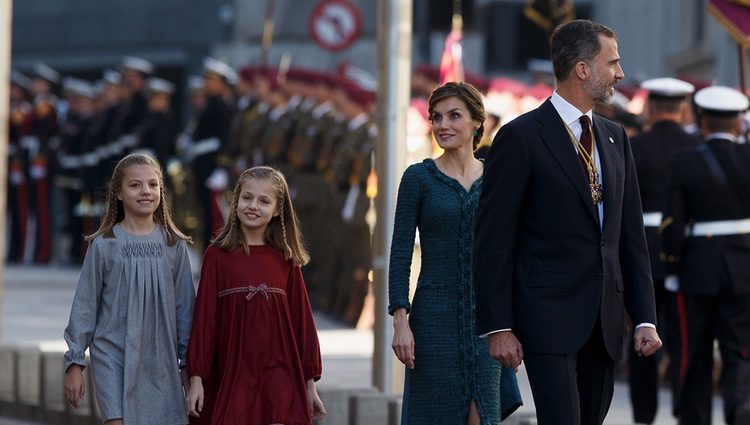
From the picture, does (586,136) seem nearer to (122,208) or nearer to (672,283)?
(122,208)

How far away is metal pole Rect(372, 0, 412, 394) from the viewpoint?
1091 centimetres

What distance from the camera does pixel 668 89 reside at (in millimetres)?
11648

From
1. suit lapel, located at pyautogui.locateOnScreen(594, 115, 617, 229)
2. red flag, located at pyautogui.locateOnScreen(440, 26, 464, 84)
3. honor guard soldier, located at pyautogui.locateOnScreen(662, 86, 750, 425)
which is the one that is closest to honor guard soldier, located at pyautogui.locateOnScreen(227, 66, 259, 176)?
red flag, located at pyautogui.locateOnScreen(440, 26, 464, 84)

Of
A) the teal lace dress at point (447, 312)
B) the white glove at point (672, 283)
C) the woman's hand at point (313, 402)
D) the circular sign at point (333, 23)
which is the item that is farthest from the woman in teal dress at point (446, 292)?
the circular sign at point (333, 23)

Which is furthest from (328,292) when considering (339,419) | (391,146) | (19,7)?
(19,7)

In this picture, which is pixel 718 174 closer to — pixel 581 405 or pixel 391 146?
pixel 391 146

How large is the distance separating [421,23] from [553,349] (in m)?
20.6

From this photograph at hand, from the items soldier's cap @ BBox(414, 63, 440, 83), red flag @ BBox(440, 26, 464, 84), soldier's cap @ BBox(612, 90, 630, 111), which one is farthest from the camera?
soldier's cap @ BBox(414, 63, 440, 83)

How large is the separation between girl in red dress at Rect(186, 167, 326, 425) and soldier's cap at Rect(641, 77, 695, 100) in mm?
4357

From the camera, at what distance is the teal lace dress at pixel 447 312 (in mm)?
7551

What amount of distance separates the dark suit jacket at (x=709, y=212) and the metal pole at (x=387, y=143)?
139 cm

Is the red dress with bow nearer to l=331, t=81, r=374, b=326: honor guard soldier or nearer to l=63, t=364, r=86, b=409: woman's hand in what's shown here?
l=63, t=364, r=86, b=409: woman's hand

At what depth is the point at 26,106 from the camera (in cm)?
2806

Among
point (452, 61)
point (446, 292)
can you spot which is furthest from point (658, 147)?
point (452, 61)
